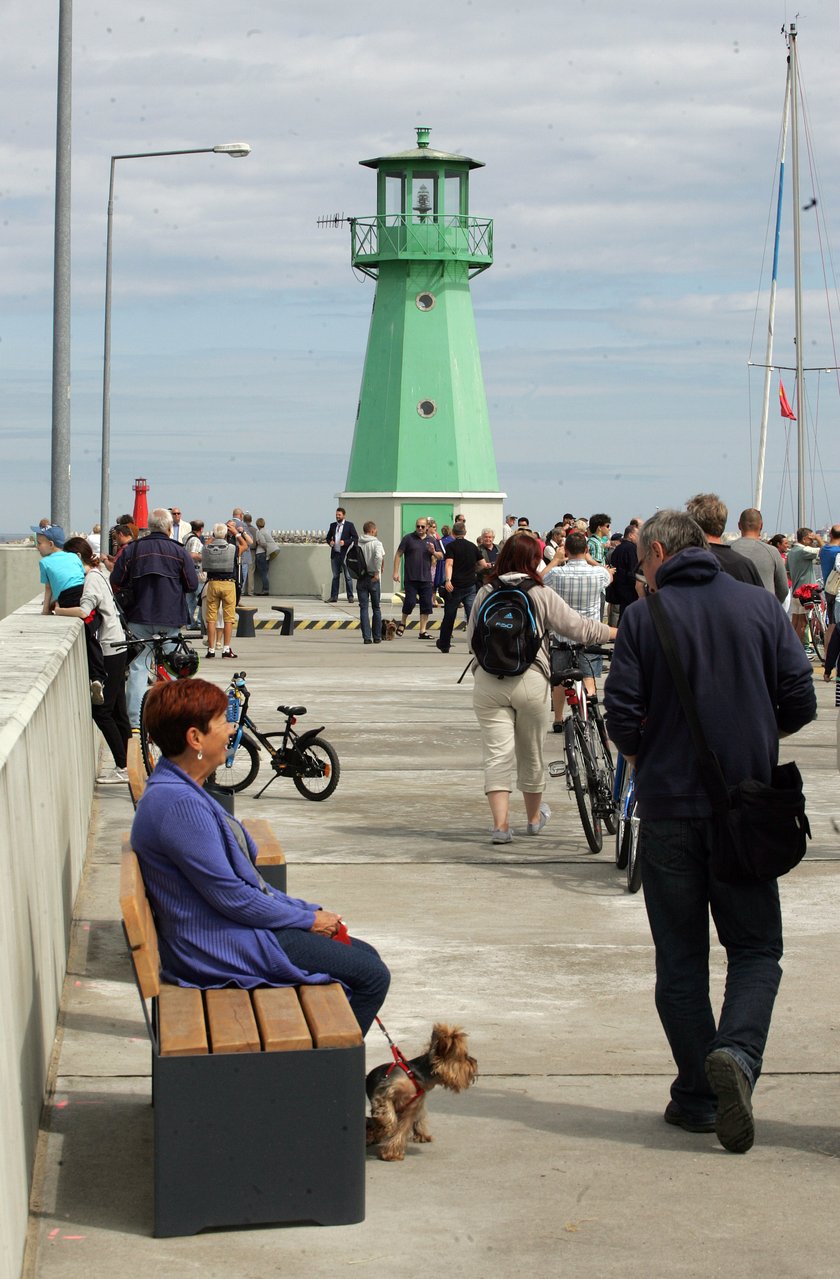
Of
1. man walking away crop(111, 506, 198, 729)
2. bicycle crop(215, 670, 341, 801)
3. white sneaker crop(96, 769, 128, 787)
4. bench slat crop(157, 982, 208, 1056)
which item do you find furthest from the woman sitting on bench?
man walking away crop(111, 506, 198, 729)

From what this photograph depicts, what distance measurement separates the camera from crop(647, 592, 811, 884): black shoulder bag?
5199mm

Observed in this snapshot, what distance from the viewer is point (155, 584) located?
49.9ft

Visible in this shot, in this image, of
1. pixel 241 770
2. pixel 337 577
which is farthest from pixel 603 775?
pixel 337 577

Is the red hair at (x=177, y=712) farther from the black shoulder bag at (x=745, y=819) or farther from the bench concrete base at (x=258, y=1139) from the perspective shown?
the black shoulder bag at (x=745, y=819)

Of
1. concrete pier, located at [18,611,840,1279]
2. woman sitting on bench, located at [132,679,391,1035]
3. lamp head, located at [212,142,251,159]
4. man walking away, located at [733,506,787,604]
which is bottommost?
concrete pier, located at [18,611,840,1279]

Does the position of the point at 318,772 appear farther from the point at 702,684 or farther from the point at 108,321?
the point at 108,321

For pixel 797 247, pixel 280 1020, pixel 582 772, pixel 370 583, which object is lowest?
pixel 582 772

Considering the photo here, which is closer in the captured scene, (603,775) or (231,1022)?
(231,1022)

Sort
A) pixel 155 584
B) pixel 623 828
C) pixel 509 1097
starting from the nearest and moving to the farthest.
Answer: pixel 509 1097 → pixel 623 828 → pixel 155 584

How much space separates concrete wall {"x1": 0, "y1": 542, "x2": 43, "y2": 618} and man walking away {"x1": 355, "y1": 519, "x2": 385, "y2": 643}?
6.56m

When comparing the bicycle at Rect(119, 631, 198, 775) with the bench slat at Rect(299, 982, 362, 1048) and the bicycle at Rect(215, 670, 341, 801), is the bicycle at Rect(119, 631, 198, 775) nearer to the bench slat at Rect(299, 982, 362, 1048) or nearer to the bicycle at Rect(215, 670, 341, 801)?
the bicycle at Rect(215, 670, 341, 801)

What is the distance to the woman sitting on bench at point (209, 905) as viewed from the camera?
5.02 meters

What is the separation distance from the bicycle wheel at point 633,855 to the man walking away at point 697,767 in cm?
338

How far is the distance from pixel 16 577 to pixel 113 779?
60.0 ft
